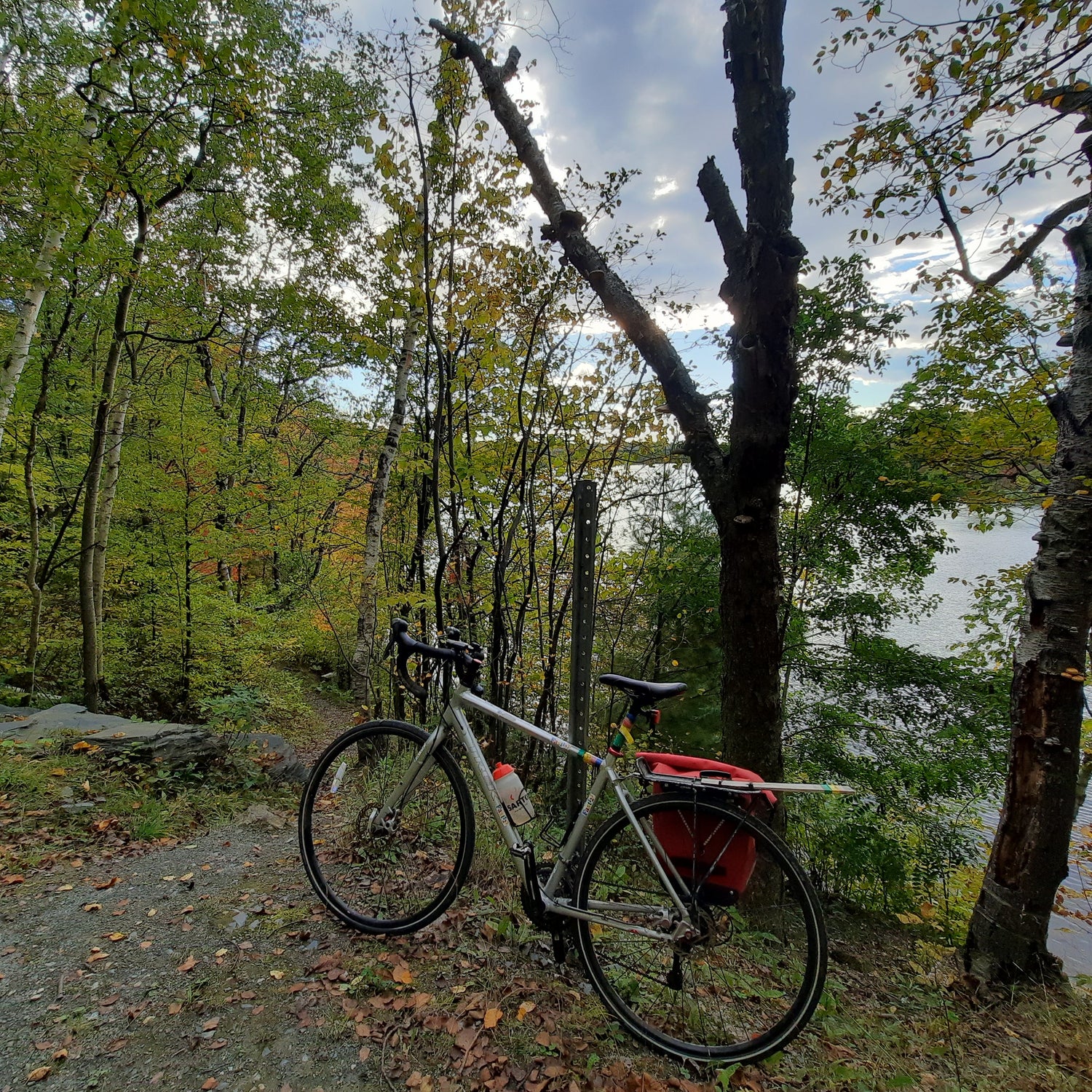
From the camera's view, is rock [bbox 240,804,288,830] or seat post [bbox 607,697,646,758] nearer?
seat post [bbox 607,697,646,758]

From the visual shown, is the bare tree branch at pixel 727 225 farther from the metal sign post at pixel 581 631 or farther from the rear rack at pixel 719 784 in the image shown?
the rear rack at pixel 719 784

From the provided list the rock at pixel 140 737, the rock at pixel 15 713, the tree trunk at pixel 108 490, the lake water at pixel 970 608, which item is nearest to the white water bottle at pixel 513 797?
the lake water at pixel 970 608

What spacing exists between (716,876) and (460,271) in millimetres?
3983

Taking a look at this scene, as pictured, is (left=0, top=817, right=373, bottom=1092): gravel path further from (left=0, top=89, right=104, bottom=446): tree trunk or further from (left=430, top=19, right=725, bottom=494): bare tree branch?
(left=0, top=89, right=104, bottom=446): tree trunk

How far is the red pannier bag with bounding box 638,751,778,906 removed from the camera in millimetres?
1745

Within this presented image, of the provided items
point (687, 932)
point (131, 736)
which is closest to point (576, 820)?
point (687, 932)

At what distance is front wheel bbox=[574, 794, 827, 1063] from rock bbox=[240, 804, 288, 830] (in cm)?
271

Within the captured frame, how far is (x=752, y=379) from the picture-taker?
2.90 metres

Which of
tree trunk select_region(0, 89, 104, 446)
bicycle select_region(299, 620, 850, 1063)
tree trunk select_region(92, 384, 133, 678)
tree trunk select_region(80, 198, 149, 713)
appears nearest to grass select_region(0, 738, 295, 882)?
bicycle select_region(299, 620, 850, 1063)

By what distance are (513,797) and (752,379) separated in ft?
8.10

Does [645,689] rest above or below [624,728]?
above

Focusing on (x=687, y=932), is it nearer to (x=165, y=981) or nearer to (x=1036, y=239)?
(x=165, y=981)

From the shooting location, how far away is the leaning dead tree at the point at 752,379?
2785 mm

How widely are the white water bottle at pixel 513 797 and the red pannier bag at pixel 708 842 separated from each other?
1.64ft
